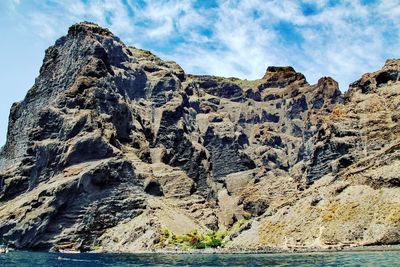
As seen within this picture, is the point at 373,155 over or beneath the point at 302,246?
over

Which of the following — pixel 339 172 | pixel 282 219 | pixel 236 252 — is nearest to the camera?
pixel 236 252

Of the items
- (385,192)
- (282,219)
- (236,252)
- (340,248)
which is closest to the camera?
(340,248)

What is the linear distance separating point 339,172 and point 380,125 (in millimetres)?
24422

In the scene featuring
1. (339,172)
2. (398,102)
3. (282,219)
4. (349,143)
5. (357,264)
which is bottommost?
(357,264)

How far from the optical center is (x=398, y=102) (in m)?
197

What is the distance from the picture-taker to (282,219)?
174375 millimetres

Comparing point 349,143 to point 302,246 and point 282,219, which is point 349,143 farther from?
point 302,246

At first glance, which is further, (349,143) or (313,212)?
(349,143)

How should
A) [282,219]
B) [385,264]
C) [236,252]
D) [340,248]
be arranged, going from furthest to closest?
[282,219], [236,252], [340,248], [385,264]

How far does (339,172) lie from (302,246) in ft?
150

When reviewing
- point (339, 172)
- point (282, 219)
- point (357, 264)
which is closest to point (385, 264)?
point (357, 264)

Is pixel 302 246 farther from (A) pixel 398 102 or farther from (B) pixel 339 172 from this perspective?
(A) pixel 398 102

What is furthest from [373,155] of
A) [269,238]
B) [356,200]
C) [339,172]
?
[269,238]

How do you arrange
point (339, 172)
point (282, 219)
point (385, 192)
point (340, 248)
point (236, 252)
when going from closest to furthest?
point (340, 248) → point (385, 192) → point (236, 252) → point (282, 219) → point (339, 172)
